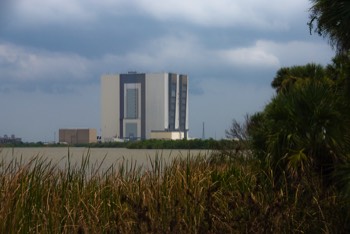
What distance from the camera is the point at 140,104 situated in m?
122

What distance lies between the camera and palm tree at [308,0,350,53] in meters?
8.66

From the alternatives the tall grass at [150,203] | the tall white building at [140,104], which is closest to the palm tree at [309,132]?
the tall grass at [150,203]

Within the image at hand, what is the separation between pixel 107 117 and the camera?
112 metres

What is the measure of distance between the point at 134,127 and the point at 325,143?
109m

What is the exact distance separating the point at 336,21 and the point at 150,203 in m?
3.54

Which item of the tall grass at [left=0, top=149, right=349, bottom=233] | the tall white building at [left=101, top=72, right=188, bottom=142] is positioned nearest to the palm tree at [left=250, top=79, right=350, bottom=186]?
the tall grass at [left=0, top=149, right=349, bottom=233]

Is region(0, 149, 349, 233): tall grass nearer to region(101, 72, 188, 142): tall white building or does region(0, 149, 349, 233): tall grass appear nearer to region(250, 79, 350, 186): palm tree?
region(250, 79, 350, 186): palm tree

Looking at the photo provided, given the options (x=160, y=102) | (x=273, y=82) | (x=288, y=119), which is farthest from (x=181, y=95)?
(x=288, y=119)

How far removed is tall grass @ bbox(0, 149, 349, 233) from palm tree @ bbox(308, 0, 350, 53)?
6.93 ft

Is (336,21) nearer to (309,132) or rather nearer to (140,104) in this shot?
(309,132)

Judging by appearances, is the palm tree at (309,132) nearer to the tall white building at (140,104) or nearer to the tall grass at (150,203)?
the tall grass at (150,203)

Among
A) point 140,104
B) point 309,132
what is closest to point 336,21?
point 309,132

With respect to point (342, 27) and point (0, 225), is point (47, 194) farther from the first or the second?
point (342, 27)

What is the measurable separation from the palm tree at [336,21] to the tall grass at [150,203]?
6.93ft
